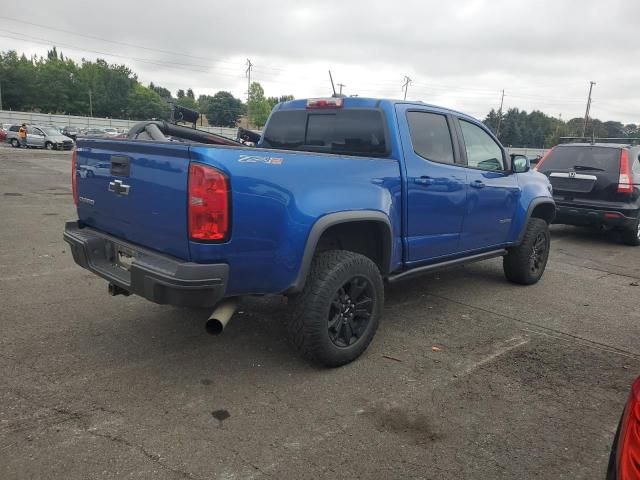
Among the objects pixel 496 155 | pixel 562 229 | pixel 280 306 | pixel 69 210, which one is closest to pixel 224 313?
pixel 280 306

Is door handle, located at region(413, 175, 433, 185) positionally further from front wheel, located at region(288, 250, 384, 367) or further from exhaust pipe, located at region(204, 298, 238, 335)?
exhaust pipe, located at region(204, 298, 238, 335)

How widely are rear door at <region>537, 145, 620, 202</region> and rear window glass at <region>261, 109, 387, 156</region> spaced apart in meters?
5.80

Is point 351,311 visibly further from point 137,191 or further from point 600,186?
point 600,186

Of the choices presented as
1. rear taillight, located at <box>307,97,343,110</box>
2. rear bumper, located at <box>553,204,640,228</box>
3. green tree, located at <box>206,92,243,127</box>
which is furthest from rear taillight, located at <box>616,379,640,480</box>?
green tree, located at <box>206,92,243,127</box>

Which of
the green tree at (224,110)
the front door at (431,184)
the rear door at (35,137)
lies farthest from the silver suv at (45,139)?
the green tree at (224,110)

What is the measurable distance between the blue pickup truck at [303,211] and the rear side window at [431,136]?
2cm

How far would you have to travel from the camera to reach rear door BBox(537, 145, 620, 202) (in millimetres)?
8188

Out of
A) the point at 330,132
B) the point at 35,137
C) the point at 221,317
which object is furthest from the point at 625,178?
the point at 35,137

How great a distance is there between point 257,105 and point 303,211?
102807mm

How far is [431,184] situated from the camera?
13.6 ft

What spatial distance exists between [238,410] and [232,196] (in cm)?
128

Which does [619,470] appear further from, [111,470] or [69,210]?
[69,210]

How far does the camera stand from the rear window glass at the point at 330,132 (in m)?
4.09

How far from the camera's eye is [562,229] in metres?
10.3
